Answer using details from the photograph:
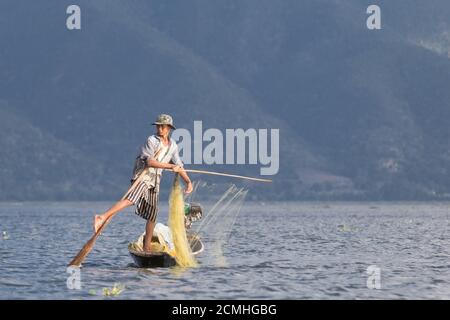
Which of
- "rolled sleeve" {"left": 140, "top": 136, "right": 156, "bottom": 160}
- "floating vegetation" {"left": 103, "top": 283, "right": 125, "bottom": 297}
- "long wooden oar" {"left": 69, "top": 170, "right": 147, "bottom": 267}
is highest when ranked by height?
"rolled sleeve" {"left": 140, "top": 136, "right": 156, "bottom": 160}

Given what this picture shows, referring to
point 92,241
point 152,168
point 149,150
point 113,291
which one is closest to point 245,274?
point 92,241

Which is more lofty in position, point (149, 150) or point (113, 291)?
point (149, 150)

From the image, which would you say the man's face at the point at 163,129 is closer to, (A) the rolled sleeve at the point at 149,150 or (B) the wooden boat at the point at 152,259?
(A) the rolled sleeve at the point at 149,150

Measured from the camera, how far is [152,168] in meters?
32.1

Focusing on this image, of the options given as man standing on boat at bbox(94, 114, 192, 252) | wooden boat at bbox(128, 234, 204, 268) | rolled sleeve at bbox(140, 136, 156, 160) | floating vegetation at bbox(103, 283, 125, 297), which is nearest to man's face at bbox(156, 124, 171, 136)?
man standing on boat at bbox(94, 114, 192, 252)

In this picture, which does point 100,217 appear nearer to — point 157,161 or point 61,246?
point 157,161

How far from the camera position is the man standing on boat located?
31562 mm

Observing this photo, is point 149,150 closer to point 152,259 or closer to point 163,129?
point 163,129

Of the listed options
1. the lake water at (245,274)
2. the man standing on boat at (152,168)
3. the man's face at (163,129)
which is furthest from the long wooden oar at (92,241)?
the man's face at (163,129)

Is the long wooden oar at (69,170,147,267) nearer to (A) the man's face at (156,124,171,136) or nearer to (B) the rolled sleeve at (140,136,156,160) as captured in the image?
(B) the rolled sleeve at (140,136,156,160)

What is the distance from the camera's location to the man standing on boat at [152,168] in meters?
31.6

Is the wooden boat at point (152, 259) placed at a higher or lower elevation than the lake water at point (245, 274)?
higher
